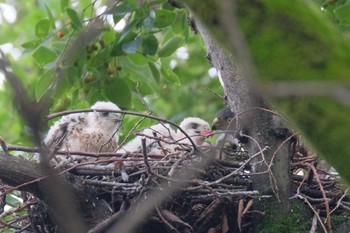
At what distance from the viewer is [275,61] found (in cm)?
196

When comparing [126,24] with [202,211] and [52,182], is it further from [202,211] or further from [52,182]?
[52,182]

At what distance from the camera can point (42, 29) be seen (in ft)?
18.9

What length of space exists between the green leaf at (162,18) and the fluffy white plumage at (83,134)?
66 centimetres

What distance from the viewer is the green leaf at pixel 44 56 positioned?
5605 mm

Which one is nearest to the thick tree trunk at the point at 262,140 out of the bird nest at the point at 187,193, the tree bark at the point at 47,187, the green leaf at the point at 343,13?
the bird nest at the point at 187,193

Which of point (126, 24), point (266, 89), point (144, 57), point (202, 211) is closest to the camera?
point (266, 89)

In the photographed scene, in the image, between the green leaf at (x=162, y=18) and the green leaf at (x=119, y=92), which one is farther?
the green leaf at (x=119, y=92)

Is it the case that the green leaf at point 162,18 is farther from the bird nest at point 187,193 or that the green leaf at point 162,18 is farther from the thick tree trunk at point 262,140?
the bird nest at point 187,193

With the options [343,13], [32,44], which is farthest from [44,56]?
[343,13]

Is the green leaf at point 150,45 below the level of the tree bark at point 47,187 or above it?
above

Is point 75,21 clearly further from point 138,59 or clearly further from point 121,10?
point 138,59

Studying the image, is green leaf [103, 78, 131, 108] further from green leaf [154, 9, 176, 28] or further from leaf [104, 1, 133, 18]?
leaf [104, 1, 133, 18]

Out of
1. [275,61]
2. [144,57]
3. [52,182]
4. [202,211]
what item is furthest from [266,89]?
[144,57]

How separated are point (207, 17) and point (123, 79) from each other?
3850 millimetres
